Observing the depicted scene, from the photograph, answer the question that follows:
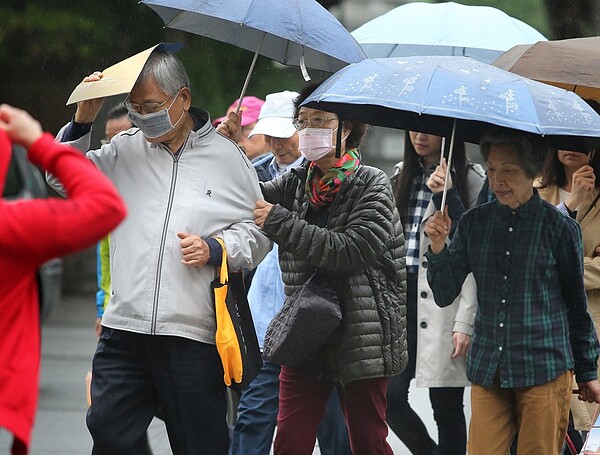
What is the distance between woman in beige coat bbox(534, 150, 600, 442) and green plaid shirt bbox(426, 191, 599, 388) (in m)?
0.75

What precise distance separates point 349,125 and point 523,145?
780mm

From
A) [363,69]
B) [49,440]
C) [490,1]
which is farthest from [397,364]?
[490,1]

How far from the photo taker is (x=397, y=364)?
5508 millimetres

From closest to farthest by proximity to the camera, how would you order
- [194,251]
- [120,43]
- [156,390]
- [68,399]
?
[194,251], [156,390], [68,399], [120,43]

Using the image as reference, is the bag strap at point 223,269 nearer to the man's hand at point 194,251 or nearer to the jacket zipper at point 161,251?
the man's hand at point 194,251

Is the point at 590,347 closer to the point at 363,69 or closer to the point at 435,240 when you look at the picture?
the point at 435,240

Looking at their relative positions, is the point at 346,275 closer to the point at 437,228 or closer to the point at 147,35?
the point at 437,228

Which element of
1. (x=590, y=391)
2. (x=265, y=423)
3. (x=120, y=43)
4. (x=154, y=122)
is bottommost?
(x=265, y=423)

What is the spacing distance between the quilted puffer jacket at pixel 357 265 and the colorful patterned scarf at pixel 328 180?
0.04 m

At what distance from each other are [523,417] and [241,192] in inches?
59.0

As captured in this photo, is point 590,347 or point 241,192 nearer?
point 241,192

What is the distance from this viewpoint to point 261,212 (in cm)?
524

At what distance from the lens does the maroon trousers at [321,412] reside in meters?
5.50

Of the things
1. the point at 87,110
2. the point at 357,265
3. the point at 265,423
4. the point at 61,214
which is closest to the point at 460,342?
the point at 265,423
